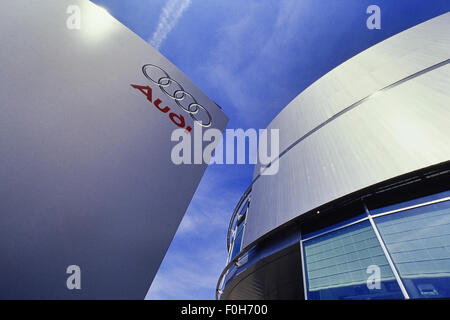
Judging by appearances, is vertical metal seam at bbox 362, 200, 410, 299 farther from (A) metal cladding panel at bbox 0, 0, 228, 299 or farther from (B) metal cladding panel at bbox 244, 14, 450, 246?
(A) metal cladding panel at bbox 0, 0, 228, 299

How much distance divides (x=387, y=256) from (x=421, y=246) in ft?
2.09

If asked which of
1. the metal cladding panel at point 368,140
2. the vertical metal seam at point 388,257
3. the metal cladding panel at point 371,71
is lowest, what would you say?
the vertical metal seam at point 388,257

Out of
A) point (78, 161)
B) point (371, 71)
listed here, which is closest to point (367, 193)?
point (371, 71)

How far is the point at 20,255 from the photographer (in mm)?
3230

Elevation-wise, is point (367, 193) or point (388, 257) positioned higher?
point (367, 193)

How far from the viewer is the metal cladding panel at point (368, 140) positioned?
5371mm

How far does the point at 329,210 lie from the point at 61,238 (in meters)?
6.70

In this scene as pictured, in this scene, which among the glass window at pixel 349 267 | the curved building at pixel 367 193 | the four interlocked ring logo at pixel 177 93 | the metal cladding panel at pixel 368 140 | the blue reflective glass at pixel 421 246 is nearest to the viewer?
the blue reflective glass at pixel 421 246

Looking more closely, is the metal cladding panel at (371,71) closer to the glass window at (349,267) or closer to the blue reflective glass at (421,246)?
the blue reflective glass at (421,246)

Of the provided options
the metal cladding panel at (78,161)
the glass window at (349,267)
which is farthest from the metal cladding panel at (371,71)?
the metal cladding panel at (78,161)

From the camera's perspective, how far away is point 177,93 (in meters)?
6.52

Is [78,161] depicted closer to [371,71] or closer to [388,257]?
[388,257]

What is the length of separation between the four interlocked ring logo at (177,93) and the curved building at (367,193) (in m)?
4.58

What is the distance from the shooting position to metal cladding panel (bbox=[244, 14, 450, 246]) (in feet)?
17.6
